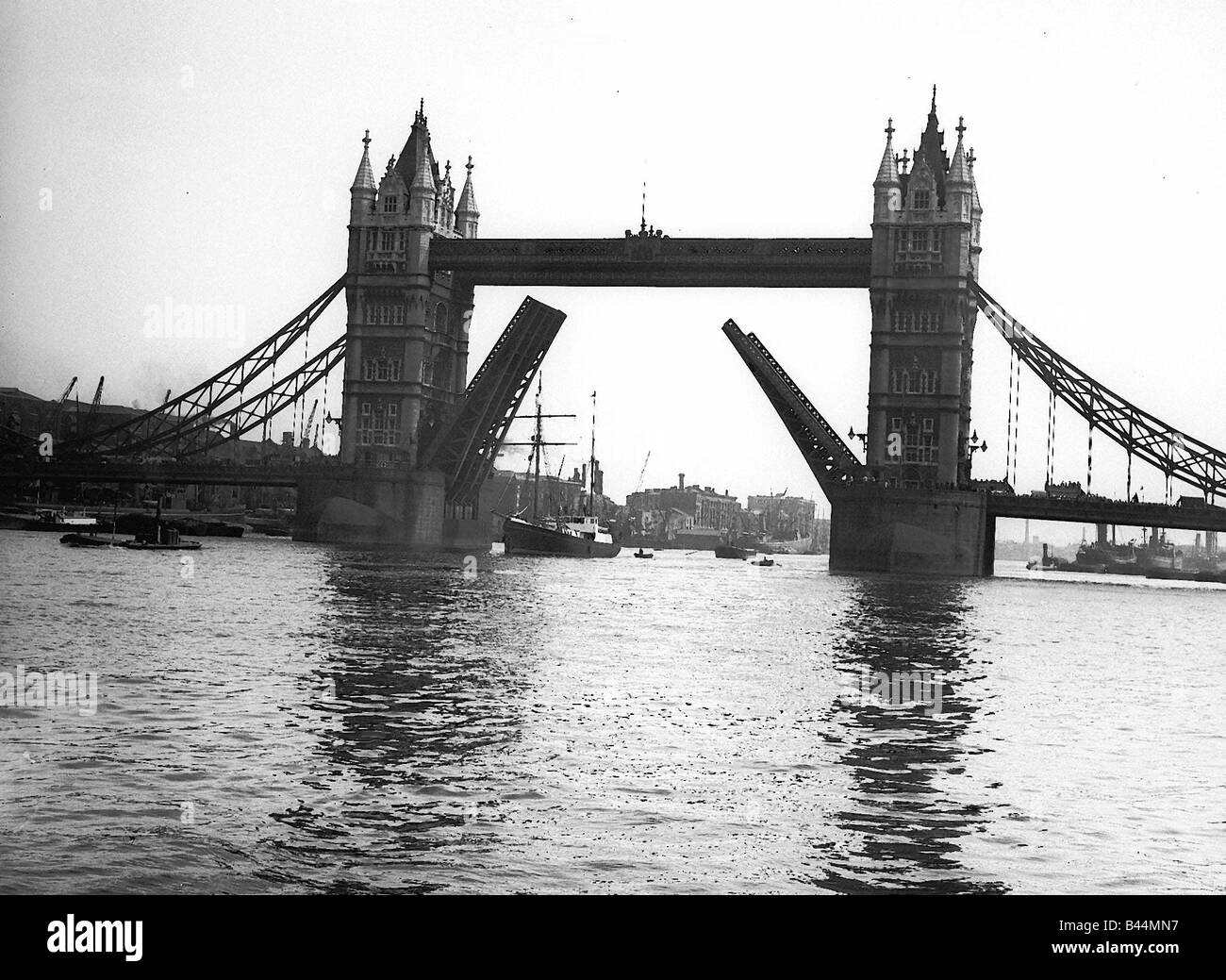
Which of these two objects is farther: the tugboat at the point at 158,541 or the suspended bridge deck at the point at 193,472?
the suspended bridge deck at the point at 193,472

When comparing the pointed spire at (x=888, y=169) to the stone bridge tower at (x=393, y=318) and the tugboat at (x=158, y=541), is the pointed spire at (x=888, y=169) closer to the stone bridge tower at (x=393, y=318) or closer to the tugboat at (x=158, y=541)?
the stone bridge tower at (x=393, y=318)

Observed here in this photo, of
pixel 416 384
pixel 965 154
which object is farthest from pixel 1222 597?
pixel 416 384

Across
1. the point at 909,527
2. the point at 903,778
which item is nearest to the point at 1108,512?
the point at 909,527

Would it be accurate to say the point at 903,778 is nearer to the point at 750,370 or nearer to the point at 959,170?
the point at 750,370

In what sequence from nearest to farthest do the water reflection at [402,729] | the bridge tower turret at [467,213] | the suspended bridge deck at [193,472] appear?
the water reflection at [402,729]
the suspended bridge deck at [193,472]
the bridge tower turret at [467,213]

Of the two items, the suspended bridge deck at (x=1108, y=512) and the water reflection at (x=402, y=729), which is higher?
the suspended bridge deck at (x=1108, y=512)

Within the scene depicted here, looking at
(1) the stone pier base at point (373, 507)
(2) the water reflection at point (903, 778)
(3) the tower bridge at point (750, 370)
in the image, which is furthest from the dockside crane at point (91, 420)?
(2) the water reflection at point (903, 778)
